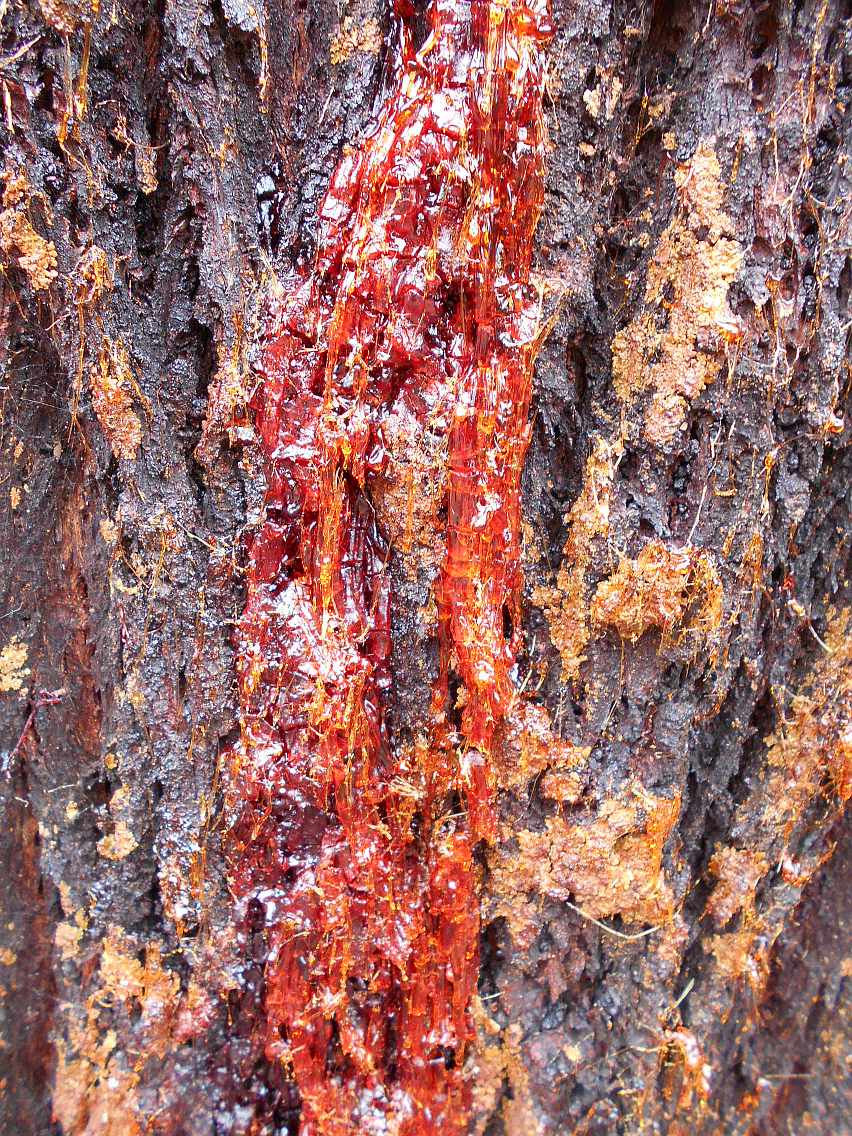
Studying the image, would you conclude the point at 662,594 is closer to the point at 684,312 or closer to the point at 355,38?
the point at 684,312

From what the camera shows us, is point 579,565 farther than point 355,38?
Yes

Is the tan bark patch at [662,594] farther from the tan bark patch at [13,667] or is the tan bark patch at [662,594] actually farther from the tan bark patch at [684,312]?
the tan bark patch at [13,667]

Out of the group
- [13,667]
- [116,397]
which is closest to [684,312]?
[116,397]

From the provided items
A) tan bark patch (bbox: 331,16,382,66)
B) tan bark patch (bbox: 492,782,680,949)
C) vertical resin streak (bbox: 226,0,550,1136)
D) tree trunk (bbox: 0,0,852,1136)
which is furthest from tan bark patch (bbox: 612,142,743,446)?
tan bark patch (bbox: 492,782,680,949)

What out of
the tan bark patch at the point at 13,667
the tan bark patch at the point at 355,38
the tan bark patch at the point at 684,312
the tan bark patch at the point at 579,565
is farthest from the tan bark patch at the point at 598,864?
the tan bark patch at the point at 355,38

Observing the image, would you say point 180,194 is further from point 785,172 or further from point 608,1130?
point 608,1130

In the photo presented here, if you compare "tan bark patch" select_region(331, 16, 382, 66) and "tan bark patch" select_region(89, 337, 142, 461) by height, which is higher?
"tan bark patch" select_region(331, 16, 382, 66)

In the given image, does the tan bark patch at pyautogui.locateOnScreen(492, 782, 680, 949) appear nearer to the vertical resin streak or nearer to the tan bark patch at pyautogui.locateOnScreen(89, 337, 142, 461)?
the vertical resin streak
